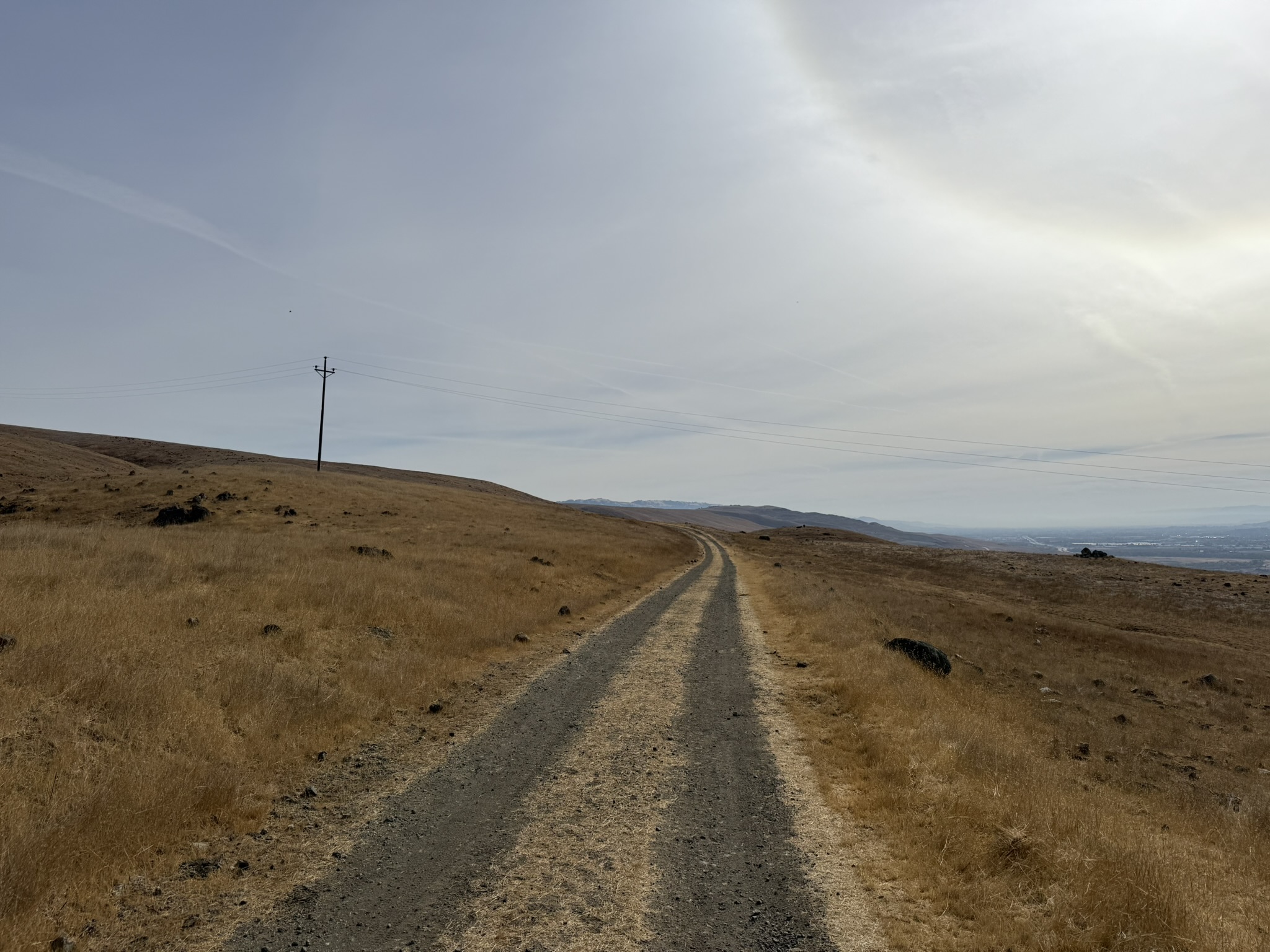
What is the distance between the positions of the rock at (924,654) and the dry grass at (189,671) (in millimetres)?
11555

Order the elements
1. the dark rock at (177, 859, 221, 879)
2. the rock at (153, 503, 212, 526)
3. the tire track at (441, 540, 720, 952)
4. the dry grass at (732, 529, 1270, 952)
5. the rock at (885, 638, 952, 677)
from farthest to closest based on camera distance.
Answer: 1. the rock at (153, 503, 212, 526)
2. the rock at (885, 638, 952, 677)
3. the dark rock at (177, 859, 221, 879)
4. the dry grass at (732, 529, 1270, 952)
5. the tire track at (441, 540, 720, 952)

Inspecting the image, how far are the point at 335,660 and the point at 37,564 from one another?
8523mm

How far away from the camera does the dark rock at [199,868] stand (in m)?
6.59

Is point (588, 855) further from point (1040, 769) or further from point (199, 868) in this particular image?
point (1040, 769)

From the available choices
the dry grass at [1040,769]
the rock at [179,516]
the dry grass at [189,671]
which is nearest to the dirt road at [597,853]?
the dry grass at [1040,769]

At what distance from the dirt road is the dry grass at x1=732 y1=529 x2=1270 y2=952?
91 centimetres

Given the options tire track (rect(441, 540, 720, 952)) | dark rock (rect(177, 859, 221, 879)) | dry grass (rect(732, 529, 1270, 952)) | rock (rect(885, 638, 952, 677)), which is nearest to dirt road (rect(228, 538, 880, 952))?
tire track (rect(441, 540, 720, 952))

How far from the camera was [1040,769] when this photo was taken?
10.5m

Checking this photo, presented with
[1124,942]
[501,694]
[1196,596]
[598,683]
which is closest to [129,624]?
[501,694]

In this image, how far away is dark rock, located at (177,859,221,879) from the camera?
6.59 metres

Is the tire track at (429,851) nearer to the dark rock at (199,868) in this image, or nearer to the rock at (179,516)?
the dark rock at (199,868)

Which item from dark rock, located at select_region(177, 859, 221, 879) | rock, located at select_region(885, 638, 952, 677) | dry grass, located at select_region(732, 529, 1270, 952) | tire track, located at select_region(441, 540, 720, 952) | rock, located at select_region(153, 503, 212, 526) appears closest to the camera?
tire track, located at select_region(441, 540, 720, 952)

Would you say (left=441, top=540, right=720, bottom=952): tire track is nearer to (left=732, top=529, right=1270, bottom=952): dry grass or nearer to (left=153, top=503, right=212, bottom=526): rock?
(left=732, top=529, right=1270, bottom=952): dry grass

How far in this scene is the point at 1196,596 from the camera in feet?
154
